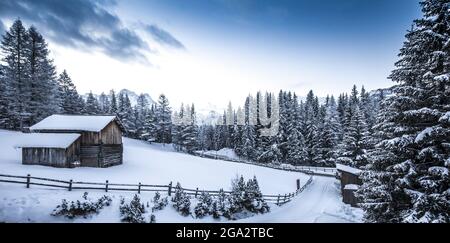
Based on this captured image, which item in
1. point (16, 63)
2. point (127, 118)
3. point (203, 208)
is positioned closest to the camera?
point (16, 63)

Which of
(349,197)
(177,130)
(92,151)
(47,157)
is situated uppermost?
(177,130)

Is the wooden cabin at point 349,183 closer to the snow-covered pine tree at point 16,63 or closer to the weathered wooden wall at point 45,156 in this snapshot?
the weathered wooden wall at point 45,156

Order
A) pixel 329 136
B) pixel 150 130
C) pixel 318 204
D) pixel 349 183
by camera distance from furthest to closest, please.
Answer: pixel 150 130 → pixel 329 136 → pixel 349 183 → pixel 318 204

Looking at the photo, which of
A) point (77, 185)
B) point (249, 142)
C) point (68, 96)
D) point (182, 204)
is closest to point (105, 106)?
point (68, 96)

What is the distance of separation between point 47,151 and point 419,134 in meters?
24.7

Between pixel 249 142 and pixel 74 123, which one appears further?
pixel 249 142

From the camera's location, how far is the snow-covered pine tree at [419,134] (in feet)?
23.4

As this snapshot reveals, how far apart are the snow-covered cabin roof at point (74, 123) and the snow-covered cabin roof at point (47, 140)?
0.85 meters

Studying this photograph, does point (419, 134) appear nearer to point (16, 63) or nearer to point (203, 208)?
point (203, 208)

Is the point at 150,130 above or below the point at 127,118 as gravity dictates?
below

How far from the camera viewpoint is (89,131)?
22.3 m

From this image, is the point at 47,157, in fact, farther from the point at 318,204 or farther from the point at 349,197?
the point at 349,197

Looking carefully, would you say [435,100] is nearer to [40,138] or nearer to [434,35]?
[434,35]
